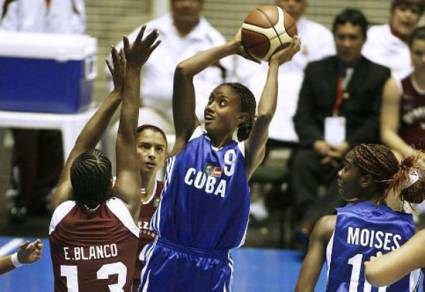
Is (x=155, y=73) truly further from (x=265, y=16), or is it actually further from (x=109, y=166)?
(x=109, y=166)

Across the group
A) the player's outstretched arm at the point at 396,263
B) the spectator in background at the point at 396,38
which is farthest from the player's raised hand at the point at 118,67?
the spectator in background at the point at 396,38

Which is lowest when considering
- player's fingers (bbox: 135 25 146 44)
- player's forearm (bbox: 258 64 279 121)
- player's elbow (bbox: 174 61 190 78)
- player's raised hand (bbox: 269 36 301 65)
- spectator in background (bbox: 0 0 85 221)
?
spectator in background (bbox: 0 0 85 221)

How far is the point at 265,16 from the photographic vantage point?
5867 mm

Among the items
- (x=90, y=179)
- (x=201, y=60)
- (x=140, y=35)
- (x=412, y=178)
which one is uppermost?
(x=140, y=35)

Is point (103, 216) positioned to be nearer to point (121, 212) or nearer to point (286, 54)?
point (121, 212)

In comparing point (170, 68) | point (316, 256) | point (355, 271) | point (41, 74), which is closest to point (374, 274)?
point (355, 271)

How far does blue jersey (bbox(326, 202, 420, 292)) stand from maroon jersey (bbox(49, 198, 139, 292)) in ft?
2.91

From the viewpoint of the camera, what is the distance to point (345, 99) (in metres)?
8.66

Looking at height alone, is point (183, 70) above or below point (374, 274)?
above

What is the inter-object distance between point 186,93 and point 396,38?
14.3 ft

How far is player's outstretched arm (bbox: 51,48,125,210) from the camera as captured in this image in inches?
196

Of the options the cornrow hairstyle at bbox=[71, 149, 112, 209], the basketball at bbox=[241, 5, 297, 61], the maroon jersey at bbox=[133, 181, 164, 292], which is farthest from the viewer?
the maroon jersey at bbox=[133, 181, 164, 292]

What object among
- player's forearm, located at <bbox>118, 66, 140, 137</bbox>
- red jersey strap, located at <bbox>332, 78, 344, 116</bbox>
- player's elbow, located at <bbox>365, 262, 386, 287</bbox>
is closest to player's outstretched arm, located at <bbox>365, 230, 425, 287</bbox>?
player's elbow, located at <bbox>365, 262, 386, 287</bbox>

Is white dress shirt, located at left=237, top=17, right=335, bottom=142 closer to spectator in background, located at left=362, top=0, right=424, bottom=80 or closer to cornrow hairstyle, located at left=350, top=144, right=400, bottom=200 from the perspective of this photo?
spectator in background, located at left=362, top=0, right=424, bottom=80
